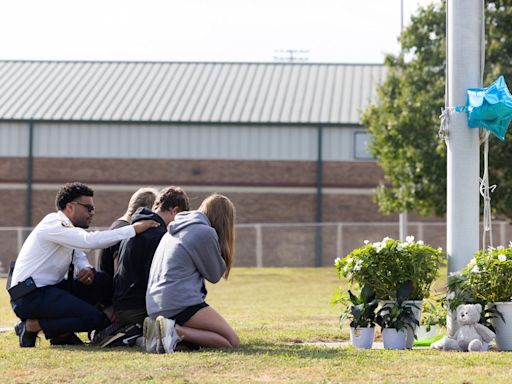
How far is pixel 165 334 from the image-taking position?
367 inches

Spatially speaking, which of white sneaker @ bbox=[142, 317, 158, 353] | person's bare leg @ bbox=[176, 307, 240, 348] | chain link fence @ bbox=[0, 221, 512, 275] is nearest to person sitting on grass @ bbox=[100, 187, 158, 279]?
white sneaker @ bbox=[142, 317, 158, 353]

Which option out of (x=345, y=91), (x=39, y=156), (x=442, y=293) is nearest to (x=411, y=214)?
(x=345, y=91)

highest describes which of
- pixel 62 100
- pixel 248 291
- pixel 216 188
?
pixel 62 100

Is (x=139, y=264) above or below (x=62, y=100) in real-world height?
below

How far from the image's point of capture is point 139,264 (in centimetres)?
1027

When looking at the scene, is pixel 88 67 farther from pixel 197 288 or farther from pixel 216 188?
pixel 197 288

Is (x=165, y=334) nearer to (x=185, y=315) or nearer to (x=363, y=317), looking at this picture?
(x=185, y=315)

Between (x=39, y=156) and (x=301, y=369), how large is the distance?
3645 centimetres

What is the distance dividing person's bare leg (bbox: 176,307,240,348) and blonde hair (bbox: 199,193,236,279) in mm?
425

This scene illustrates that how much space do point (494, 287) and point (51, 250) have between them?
4.21 m

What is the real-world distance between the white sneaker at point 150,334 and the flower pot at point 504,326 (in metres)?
3.11

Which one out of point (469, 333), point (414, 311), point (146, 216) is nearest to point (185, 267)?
point (146, 216)

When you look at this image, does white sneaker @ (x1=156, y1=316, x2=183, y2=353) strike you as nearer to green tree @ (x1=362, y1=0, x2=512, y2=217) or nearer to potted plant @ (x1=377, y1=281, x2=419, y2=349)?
potted plant @ (x1=377, y1=281, x2=419, y2=349)

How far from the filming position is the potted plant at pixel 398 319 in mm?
9961
